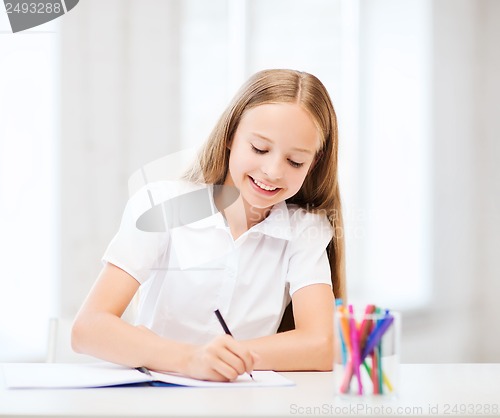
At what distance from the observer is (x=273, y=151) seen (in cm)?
131

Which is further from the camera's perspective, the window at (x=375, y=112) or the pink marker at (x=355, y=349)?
the window at (x=375, y=112)

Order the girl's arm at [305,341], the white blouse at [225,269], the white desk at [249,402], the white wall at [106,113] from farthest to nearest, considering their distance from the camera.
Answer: the white wall at [106,113]
the white blouse at [225,269]
the girl's arm at [305,341]
the white desk at [249,402]

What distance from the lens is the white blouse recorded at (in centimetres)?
140

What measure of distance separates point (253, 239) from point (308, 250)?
0.38 feet

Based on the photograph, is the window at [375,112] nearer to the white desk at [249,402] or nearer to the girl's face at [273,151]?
the girl's face at [273,151]

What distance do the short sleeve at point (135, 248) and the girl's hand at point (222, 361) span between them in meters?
0.30

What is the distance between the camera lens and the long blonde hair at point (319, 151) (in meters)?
1.36

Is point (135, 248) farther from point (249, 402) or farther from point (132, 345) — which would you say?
point (249, 402)

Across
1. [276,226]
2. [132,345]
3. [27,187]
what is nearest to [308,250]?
[276,226]

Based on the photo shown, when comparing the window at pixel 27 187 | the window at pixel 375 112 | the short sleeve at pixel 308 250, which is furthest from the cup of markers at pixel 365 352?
the window at pixel 375 112

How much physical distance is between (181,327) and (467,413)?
0.68m

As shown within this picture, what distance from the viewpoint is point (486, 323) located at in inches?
113

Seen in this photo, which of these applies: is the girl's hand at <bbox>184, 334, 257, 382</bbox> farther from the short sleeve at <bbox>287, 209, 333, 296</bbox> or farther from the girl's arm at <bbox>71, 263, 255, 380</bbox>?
the short sleeve at <bbox>287, 209, 333, 296</bbox>

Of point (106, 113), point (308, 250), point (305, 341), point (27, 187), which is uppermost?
point (106, 113)
